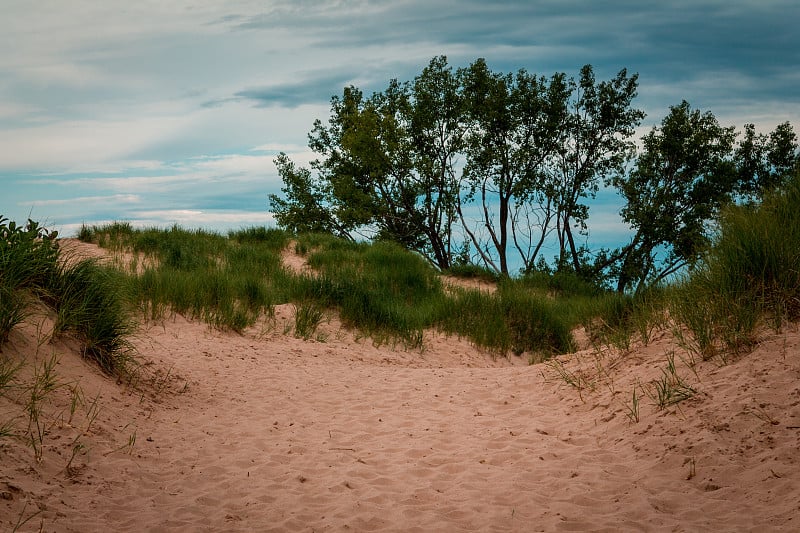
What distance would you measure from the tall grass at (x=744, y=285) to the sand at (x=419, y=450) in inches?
9.9

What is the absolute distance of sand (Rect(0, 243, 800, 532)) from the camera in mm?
5098

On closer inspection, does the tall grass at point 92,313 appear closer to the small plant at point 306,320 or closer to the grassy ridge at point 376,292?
the grassy ridge at point 376,292

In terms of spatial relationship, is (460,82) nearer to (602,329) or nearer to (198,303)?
(602,329)

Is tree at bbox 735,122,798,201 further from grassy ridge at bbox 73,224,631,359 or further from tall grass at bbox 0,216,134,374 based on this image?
tall grass at bbox 0,216,134,374

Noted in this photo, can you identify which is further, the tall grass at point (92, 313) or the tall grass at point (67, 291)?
the tall grass at point (92, 313)

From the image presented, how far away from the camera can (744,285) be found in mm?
7496

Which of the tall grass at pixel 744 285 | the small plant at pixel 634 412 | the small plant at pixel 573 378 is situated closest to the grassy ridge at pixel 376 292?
the tall grass at pixel 744 285

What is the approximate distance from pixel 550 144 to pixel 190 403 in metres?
18.9

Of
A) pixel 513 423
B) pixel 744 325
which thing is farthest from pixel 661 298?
pixel 513 423

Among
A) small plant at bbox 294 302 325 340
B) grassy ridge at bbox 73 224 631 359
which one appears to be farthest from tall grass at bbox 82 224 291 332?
small plant at bbox 294 302 325 340

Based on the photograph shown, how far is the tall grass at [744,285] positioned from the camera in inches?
283

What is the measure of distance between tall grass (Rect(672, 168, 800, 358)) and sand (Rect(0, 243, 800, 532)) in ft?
0.82

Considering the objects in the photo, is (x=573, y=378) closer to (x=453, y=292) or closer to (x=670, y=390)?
(x=670, y=390)

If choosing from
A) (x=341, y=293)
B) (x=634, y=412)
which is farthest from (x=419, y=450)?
(x=341, y=293)
